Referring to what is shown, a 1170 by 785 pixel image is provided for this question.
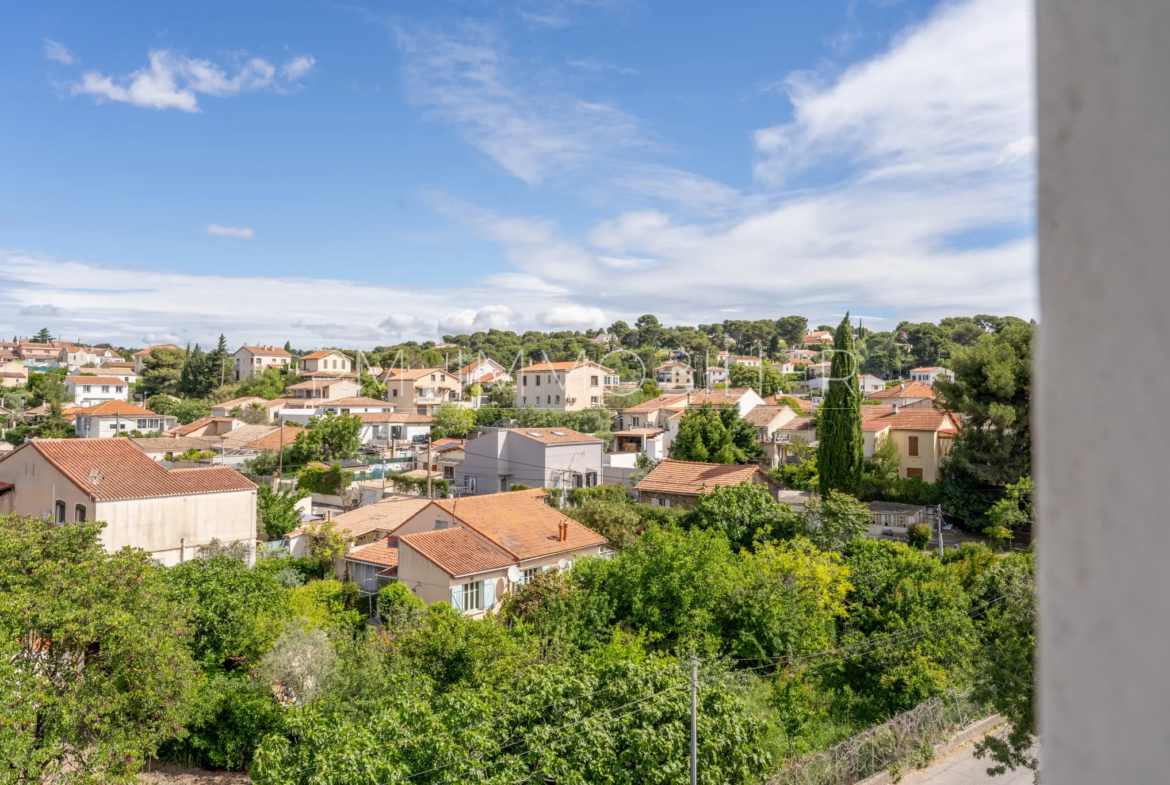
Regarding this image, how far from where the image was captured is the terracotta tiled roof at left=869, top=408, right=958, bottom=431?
28.7 meters

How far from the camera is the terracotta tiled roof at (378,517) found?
2370 centimetres

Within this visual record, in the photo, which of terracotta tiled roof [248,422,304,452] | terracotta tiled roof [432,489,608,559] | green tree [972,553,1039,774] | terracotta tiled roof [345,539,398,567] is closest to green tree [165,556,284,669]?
terracotta tiled roof [345,539,398,567]

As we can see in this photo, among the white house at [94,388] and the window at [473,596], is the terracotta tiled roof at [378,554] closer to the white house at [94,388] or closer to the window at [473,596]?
the window at [473,596]

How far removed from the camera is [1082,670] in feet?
1.66

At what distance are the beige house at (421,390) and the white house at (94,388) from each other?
76.6ft

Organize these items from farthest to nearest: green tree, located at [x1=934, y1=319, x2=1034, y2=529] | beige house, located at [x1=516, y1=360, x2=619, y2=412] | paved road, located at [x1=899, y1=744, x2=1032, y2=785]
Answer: beige house, located at [x1=516, y1=360, x2=619, y2=412] < green tree, located at [x1=934, y1=319, x2=1034, y2=529] < paved road, located at [x1=899, y1=744, x2=1032, y2=785]

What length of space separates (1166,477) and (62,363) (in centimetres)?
11481

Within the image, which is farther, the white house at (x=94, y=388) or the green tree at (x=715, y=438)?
the white house at (x=94, y=388)

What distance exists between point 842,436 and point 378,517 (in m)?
16.1

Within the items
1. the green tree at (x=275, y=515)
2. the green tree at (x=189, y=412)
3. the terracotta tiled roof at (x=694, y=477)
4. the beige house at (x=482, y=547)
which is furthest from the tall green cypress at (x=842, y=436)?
the green tree at (x=189, y=412)

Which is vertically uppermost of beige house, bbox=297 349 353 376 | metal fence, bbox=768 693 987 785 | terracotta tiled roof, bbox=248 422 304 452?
beige house, bbox=297 349 353 376

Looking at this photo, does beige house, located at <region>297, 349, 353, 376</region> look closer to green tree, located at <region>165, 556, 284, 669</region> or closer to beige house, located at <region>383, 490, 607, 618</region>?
beige house, located at <region>383, 490, 607, 618</region>

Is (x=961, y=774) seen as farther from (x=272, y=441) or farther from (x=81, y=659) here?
(x=272, y=441)

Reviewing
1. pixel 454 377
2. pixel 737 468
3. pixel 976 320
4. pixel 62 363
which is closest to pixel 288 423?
pixel 454 377
